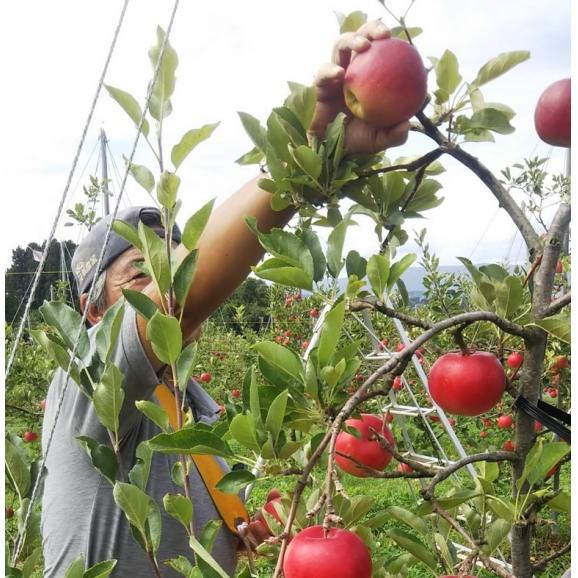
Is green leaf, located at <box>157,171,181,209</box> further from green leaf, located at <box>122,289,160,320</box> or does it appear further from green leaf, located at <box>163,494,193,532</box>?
green leaf, located at <box>163,494,193,532</box>

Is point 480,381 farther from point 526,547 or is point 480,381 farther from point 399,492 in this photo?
point 399,492

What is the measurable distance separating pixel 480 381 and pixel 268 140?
367mm

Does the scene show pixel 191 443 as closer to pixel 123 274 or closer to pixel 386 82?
pixel 386 82

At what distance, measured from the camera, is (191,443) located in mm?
609

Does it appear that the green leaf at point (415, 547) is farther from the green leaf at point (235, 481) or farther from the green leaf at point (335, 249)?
the green leaf at point (335, 249)

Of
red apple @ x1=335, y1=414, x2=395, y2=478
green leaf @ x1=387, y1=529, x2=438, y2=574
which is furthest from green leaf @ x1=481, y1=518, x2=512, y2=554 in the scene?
red apple @ x1=335, y1=414, x2=395, y2=478

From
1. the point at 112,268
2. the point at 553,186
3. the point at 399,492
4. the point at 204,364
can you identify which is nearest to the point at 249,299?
the point at 204,364

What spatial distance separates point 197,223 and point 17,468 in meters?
0.36

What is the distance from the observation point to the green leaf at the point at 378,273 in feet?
2.44

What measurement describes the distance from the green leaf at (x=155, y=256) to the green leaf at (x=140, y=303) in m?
0.02

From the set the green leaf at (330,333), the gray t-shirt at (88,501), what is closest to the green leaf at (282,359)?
the green leaf at (330,333)

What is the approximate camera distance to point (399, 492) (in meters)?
4.27

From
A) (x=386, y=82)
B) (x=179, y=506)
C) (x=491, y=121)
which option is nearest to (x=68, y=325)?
(x=179, y=506)

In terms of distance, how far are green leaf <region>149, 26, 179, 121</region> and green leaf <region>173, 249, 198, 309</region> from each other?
6.5 inches
